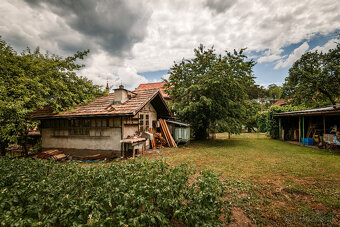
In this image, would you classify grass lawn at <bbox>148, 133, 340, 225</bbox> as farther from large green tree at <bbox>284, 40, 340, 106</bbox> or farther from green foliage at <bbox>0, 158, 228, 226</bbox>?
large green tree at <bbox>284, 40, 340, 106</bbox>

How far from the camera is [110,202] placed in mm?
2672

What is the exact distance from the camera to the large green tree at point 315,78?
16500 millimetres

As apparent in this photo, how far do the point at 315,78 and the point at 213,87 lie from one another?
13004 millimetres

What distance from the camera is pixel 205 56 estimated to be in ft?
50.5

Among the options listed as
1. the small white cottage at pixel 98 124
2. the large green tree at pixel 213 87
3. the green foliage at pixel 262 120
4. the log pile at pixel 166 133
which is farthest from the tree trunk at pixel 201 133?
the green foliage at pixel 262 120

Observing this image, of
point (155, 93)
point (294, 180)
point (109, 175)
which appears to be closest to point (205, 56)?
point (155, 93)

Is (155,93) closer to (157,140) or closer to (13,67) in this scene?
(157,140)

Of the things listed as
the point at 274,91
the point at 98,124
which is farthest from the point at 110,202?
the point at 274,91

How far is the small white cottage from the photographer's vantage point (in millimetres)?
9828

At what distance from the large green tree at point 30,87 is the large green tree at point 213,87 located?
8228 mm

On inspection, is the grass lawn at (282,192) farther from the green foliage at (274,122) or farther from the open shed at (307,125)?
the green foliage at (274,122)

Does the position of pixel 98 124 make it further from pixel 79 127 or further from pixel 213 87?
pixel 213 87

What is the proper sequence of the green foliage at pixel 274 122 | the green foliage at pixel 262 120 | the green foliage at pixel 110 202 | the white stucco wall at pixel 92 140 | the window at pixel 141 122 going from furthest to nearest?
1. the green foliage at pixel 262 120
2. the green foliage at pixel 274 122
3. the window at pixel 141 122
4. the white stucco wall at pixel 92 140
5. the green foliage at pixel 110 202

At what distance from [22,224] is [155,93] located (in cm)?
1018
